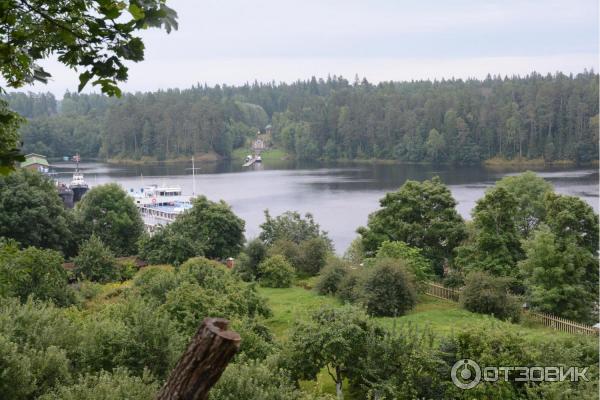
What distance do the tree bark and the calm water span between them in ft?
111

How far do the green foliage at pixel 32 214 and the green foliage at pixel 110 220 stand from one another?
5.05 feet

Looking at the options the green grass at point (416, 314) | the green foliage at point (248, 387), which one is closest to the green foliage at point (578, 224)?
the green grass at point (416, 314)

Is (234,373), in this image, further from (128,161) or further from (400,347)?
(128,161)

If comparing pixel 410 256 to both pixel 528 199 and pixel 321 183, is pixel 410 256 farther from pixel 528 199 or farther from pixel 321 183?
pixel 321 183

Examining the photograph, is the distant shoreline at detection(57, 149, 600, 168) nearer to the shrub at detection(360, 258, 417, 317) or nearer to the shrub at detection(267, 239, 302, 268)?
the shrub at detection(267, 239, 302, 268)

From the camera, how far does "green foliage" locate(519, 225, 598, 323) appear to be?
19828 mm

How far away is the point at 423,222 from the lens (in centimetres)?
2664

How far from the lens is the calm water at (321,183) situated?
47406mm

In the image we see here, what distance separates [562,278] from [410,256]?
546 cm

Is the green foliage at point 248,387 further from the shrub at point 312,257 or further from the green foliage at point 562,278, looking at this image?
the shrub at point 312,257

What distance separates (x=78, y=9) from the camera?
12.6 ft

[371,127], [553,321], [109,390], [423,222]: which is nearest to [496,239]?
[423,222]

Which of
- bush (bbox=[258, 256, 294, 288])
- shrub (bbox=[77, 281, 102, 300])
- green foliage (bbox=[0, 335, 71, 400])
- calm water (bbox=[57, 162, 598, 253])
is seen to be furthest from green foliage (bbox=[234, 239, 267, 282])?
green foliage (bbox=[0, 335, 71, 400])

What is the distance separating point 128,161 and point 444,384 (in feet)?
319
